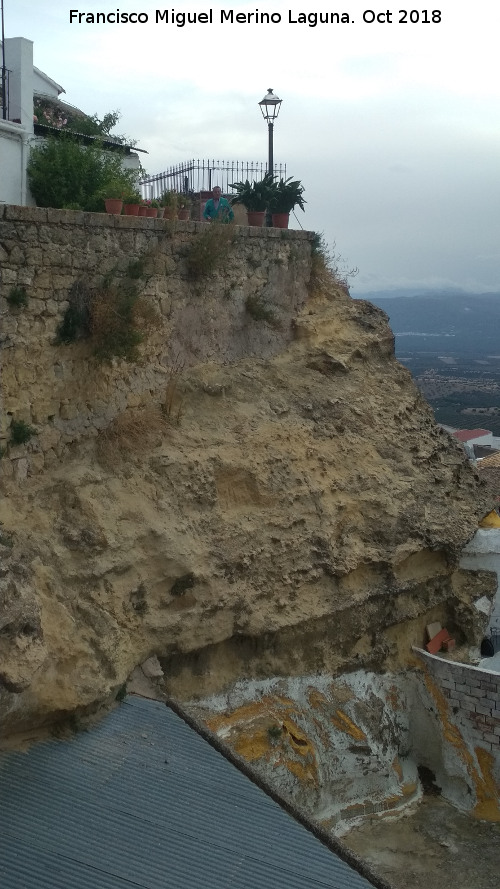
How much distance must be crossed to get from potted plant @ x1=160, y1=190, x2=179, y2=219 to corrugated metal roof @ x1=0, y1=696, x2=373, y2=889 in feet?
18.4

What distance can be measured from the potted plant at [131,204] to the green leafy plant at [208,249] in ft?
2.48

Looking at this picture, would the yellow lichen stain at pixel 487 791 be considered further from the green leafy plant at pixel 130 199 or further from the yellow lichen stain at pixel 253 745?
the green leafy plant at pixel 130 199

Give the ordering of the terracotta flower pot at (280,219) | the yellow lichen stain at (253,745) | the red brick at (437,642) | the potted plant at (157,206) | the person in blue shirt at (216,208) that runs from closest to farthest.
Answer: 1. the yellow lichen stain at (253,745)
2. the potted plant at (157,206)
3. the red brick at (437,642)
4. the person in blue shirt at (216,208)
5. the terracotta flower pot at (280,219)

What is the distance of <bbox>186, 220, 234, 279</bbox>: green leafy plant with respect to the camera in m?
→ 10.5

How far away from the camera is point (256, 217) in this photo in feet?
39.3

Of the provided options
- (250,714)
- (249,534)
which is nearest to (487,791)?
(250,714)

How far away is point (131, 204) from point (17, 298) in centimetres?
241

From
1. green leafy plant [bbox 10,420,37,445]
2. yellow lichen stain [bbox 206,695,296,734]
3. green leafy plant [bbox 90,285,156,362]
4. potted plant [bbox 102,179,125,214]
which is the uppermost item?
potted plant [bbox 102,179,125,214]

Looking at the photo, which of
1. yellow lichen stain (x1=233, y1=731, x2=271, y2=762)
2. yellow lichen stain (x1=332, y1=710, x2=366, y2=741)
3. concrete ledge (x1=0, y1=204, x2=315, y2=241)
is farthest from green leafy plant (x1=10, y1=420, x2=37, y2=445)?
yellow lichen stain (x1=332, y1=710, x2=366, y2=741)

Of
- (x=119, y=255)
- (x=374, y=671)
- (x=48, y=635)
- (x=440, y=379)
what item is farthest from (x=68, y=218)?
(x=440, y=379)

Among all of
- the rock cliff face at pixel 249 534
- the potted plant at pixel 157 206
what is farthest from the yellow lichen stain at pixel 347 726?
the potted plant at pixel 157 206

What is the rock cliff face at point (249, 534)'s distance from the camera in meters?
8.50

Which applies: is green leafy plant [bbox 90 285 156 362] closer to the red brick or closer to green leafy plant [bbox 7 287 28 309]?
green leafy plant [bbox 7 287 28 309]

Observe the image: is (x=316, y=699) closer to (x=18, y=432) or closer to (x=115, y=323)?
(x=18, y=432)
